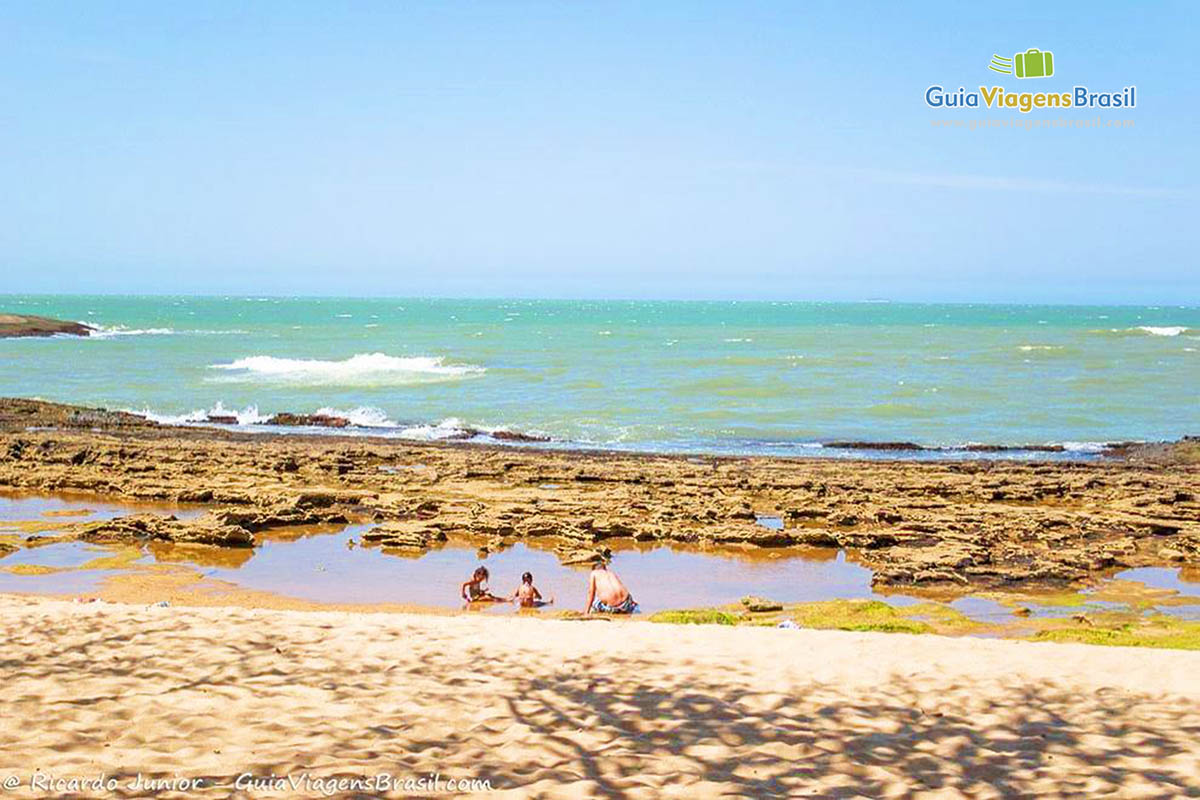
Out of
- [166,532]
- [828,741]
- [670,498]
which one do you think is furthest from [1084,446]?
[828,741]

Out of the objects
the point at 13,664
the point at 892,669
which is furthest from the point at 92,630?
the point at 892,669

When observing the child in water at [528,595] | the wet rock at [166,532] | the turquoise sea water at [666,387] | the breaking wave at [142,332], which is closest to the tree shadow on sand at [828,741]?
the child in water at [528,595]

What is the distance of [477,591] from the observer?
13.5 meters

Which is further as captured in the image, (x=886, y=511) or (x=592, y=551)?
(x=886, y=511)

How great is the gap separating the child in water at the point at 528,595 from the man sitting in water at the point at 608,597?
72 centimetres

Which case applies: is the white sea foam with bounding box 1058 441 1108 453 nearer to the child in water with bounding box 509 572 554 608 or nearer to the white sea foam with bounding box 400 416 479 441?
the white sea foam with bounding box 400 416 479 441

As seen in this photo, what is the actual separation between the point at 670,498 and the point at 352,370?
3914cm

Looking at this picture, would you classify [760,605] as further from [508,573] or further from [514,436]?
[514,436]

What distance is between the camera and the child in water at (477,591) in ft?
43.9

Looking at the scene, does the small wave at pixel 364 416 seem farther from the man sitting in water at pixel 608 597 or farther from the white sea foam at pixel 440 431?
the man sitting in water at pixel 608 597

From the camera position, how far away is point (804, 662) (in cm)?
895

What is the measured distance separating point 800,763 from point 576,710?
5.75ft

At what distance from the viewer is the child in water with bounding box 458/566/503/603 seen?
13.4m

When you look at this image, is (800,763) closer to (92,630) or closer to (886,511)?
(92,630)
